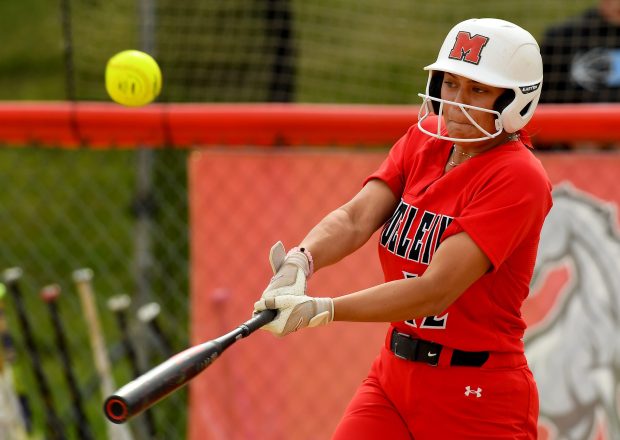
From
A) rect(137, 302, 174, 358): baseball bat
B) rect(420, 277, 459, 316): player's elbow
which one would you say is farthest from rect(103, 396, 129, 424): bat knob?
rect(137, 302, 174, 358): baseball bat

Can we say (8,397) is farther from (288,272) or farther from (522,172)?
(522,172)

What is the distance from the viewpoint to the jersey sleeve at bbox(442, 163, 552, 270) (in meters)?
3.14

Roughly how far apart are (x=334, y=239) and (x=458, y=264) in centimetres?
51

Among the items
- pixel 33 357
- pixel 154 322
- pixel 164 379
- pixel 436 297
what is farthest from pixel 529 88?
pixel 33 357

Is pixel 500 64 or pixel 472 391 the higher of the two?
pixel 500 64

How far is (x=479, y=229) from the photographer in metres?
3.14

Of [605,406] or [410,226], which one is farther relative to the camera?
[605,406]

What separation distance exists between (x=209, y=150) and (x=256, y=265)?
1.75 ft

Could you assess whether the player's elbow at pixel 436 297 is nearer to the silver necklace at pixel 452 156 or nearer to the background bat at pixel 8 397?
the silver necklace at pixel 452 156

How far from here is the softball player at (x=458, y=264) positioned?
3.14 metres

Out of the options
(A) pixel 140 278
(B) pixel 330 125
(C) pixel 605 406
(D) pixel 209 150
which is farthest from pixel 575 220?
(A) pixel 140 278

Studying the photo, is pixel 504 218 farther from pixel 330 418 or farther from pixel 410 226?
pixel 330 418

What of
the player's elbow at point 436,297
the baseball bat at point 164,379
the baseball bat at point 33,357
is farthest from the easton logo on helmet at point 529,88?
the baseball bat at point 33,357

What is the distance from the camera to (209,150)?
505 centimetres
